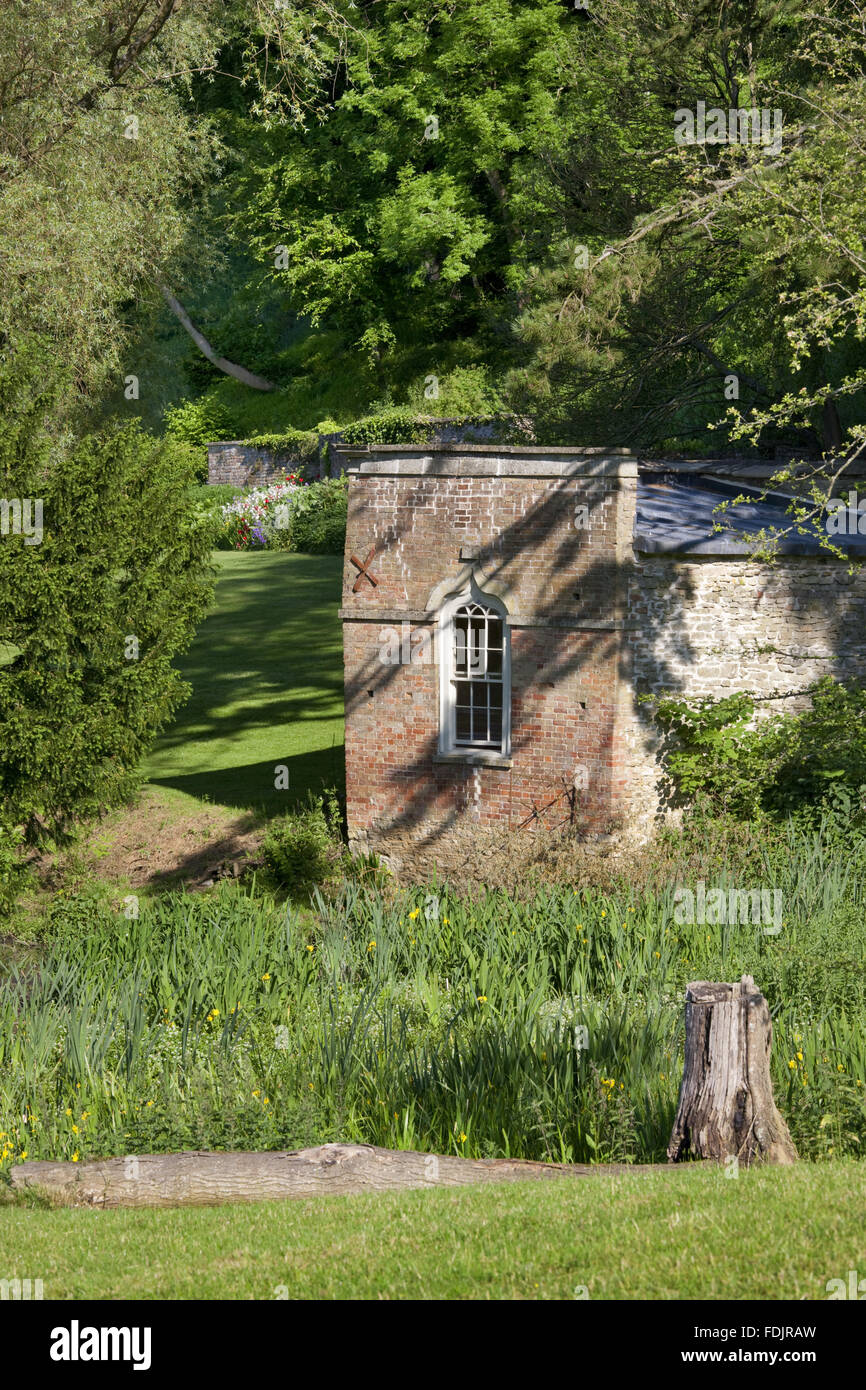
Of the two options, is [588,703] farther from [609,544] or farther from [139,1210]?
[139,1210]

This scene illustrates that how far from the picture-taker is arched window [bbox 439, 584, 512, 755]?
16.6 m

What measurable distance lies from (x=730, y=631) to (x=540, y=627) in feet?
7.23

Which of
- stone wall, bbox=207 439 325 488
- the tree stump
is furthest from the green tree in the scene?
stone wall, bbox=207 439 325 488

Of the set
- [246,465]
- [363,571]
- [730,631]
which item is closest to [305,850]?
[363,571]

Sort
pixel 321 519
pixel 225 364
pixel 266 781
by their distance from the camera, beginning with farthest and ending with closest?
1. pixel 225 364
2. pixel 321 519
3. pixel 266 781

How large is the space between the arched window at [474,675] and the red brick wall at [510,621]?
0.15m

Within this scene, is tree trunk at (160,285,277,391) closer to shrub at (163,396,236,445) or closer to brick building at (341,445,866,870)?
shrub at (163,396,236,445)

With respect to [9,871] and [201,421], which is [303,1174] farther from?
[201,421]

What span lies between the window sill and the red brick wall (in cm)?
7

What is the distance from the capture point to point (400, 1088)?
29.2ft

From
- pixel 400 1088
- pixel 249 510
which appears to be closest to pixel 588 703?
pixel 400 1088

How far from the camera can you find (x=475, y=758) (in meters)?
16.7

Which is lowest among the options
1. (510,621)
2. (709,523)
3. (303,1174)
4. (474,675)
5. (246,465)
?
(303,1174)

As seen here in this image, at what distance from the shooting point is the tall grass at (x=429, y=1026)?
854cm
